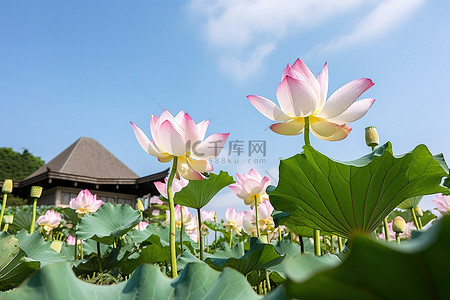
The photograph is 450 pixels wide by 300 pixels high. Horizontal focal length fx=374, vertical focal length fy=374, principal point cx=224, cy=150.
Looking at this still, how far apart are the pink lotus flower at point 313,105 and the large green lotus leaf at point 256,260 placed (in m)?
0.32

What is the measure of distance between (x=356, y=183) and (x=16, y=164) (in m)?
29.3

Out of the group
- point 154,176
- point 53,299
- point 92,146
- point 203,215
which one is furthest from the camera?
point 92,146

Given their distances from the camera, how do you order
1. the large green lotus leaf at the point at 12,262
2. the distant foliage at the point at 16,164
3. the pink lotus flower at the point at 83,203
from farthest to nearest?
the distant foliage at the point at 16,164
the pink lotus flower at the point at 83,203
the large green lotus leaf at the point at 12,262

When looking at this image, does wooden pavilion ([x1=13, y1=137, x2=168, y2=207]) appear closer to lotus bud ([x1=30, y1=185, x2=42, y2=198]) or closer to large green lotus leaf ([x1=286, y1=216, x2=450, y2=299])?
lotus bud ([x1=30, y1=185, x2=42, y2=198])

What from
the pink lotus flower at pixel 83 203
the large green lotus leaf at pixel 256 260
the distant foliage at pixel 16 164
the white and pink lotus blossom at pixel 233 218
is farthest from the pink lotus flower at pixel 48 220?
the distant foliage at pixel 16 164

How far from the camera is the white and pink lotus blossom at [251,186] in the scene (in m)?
1.49

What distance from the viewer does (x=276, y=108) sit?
951 mm

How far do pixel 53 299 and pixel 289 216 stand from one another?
70 centimetres

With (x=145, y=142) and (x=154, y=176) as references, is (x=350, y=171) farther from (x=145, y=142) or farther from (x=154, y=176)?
(x=154, y=176)

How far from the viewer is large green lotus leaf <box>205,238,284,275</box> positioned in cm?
101

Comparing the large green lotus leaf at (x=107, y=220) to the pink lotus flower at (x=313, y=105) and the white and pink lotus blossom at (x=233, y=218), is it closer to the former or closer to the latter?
the white and pink lotus blossom at (x=233, y=218)

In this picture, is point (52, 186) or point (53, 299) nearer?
point (53, 299)

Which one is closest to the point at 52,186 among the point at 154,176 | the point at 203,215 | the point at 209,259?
the point at 154,176

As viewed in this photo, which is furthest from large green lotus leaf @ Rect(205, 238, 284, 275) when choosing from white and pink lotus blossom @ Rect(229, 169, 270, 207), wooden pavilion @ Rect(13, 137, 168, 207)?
wooden pavilion @ Rect(13, 137, 168, 207)
